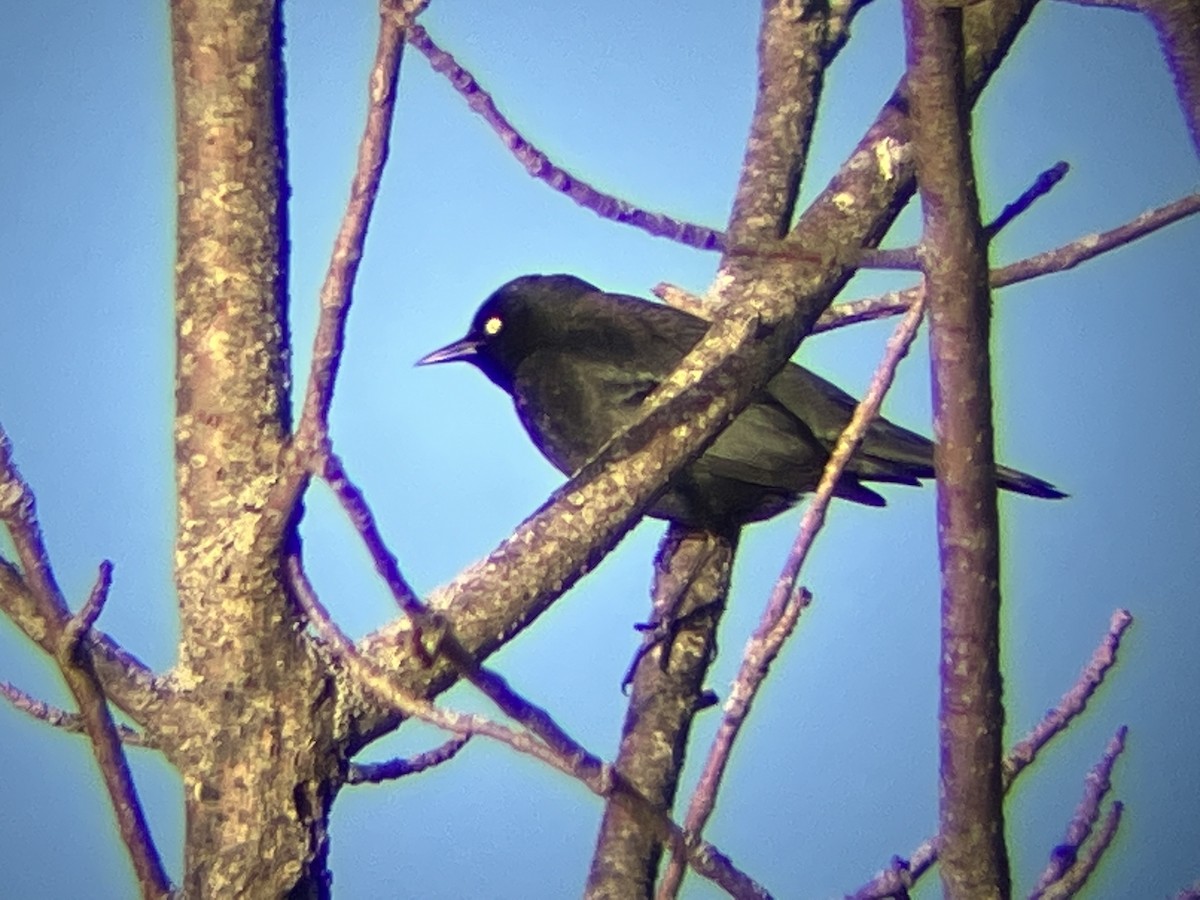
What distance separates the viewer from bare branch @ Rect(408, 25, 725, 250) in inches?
48.9

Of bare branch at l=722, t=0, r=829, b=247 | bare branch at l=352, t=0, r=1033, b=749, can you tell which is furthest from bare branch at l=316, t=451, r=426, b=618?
bare branch at l=722, t=0, r=829, b=247

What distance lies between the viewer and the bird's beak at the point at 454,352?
14.4 ft

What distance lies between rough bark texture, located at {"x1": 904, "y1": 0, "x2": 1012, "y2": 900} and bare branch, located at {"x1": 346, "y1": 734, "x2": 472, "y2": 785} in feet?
1.85

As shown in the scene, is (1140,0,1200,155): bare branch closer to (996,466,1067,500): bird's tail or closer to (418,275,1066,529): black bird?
(418,275,1066,529): black bird

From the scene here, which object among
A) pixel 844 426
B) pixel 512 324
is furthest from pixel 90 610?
pixel 512 324

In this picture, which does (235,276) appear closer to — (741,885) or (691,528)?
(741,885)

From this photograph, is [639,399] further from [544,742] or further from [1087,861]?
[544,742]

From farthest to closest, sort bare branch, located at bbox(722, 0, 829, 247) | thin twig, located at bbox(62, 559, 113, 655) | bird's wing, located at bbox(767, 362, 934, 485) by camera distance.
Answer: bird's wing, located at bbox(767, 362, 934, 485), bare branch, located at bbox(722, 0, 829, 247), thin twig, located at bbox(62, 559, 113, 655)

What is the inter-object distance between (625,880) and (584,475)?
Answer: 76 centimetres

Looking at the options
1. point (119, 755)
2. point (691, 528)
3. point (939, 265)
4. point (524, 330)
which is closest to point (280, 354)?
point (119, 755)

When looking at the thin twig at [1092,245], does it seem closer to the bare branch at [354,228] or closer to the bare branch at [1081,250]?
the bare branch at [1081,250]

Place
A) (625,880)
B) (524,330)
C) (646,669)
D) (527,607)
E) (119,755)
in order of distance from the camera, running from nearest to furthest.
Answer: (119,755)
(527,607)
(625,880)
(646,669)
(524,330)

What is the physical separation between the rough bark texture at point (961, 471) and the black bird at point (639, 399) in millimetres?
1902

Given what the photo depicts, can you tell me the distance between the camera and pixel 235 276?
1.59 metres
